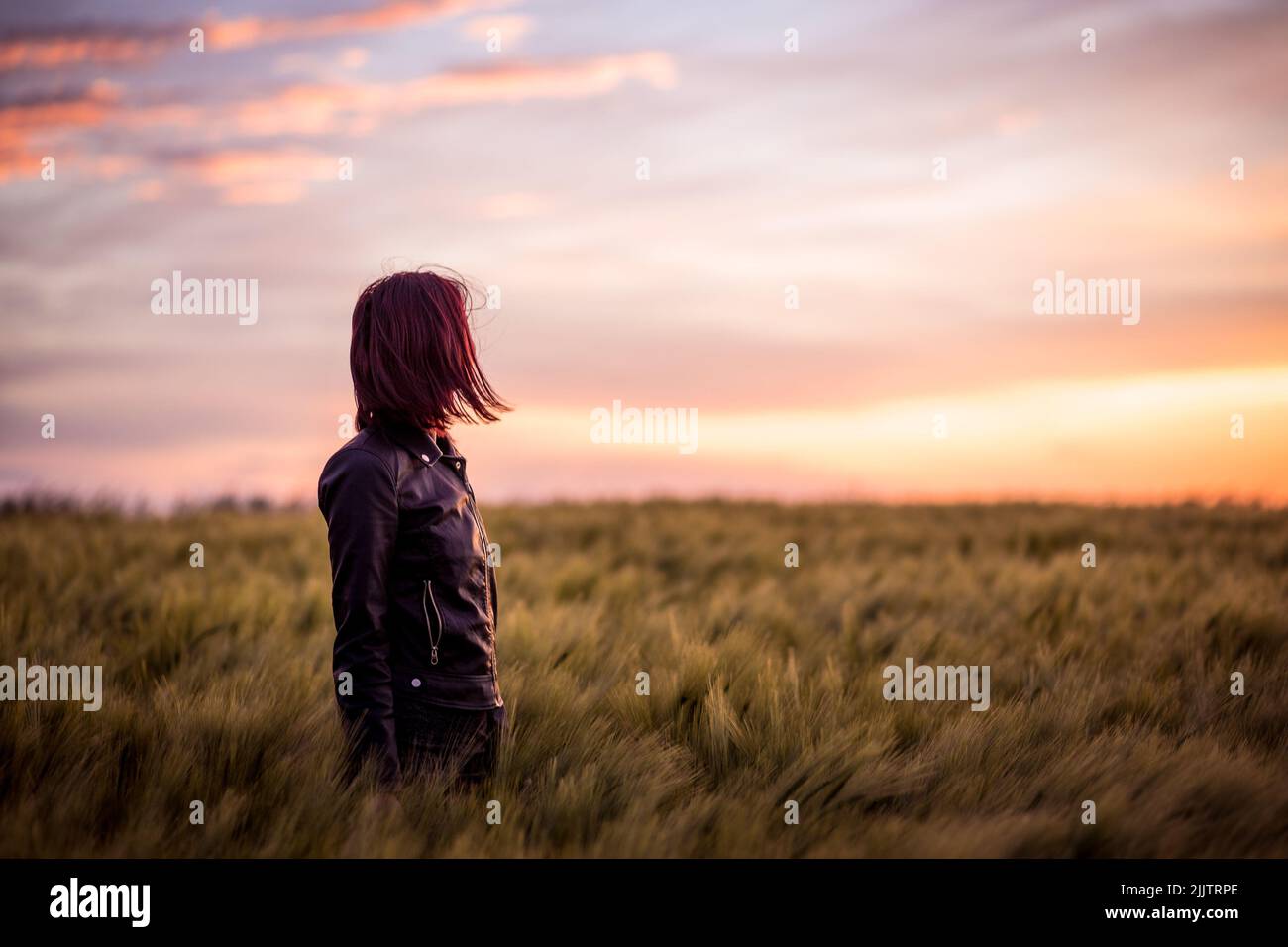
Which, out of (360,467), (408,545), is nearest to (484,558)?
(408,545)

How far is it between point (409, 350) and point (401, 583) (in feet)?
2.58

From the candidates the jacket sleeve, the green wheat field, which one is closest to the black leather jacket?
the jacket sleeve

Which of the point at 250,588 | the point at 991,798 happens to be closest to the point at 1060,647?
the point at 991,798

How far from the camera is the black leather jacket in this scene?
114 inches

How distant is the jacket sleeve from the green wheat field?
28 cm

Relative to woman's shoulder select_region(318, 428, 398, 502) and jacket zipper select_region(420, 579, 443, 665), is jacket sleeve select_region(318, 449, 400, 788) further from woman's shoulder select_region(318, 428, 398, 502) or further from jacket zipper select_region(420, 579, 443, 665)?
jacket zipper select_region(420, 579, 443, 665)

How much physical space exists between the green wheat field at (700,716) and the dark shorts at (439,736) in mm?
93

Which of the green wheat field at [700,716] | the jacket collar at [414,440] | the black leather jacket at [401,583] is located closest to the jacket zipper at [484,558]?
the black leather jacket at [401,583]

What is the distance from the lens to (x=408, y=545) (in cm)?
309

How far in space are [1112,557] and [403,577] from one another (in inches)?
322

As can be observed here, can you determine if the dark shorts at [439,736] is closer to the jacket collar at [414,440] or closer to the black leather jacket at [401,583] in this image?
the black leather jacket at [401,583]

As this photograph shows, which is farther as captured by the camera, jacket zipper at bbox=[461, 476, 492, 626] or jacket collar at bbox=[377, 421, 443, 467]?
jacket zipper at bbox=[461, 476, 492, 626]
